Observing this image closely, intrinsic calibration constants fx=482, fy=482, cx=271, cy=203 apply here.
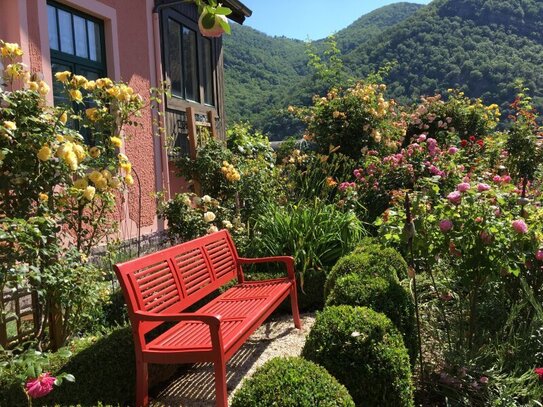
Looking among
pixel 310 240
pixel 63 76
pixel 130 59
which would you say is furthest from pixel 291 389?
pixel 130 59

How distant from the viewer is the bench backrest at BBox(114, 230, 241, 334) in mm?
2641

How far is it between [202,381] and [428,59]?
2612 centimetres

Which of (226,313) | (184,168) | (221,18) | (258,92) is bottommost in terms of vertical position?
(226,313)

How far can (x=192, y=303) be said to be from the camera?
3248 millimetres

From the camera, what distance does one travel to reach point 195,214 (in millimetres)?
4652

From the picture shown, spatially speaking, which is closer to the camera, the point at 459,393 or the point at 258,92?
the point at 459,393

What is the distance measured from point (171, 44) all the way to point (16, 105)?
16.8 ft

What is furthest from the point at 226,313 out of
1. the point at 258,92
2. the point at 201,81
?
the point at 258,92

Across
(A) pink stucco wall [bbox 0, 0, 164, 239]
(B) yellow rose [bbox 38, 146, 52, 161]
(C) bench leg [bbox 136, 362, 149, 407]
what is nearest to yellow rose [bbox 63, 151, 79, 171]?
(B) yellow rose [bbox 38, 146, 52, 161]

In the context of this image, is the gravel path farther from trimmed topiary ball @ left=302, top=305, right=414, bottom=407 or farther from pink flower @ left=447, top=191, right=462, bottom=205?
pink flower @ left=447, top=191, right=462, bottom=205

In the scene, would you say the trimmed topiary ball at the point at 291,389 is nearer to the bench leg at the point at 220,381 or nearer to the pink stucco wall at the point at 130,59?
the bench leg at the point at 220,381

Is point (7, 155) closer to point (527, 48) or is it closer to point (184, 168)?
point (184, 168)

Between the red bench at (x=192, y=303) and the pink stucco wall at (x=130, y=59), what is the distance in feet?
4.99

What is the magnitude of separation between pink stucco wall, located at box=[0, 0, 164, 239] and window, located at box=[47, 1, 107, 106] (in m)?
0.10
